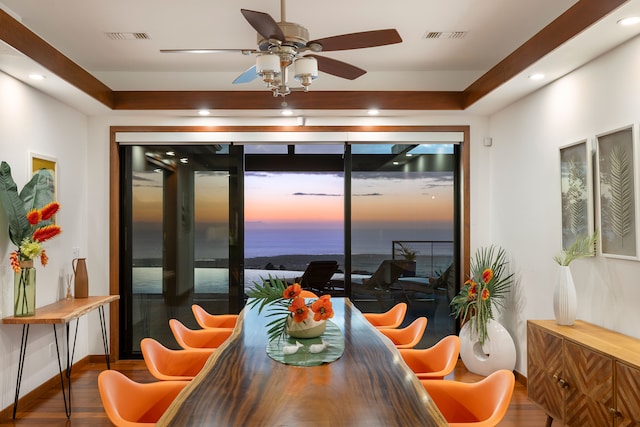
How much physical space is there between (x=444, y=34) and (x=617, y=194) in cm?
183

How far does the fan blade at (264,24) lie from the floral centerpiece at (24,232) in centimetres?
235

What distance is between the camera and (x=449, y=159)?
18.2 feet

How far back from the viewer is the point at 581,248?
354 cm

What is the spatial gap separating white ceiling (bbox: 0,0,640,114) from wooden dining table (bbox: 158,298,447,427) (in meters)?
2.17

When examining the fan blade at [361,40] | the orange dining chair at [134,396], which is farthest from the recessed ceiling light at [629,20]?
the orange dining chair at [134,396]

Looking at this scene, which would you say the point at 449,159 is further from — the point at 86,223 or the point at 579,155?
the point at 86,223

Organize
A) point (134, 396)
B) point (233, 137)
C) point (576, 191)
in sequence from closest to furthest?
1. point (134, 396)
2. point (576, 191)
3. point (233, 137)

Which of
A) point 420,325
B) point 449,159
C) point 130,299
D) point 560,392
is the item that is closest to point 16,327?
point 130,299

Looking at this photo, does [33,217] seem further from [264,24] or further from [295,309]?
[264,24]

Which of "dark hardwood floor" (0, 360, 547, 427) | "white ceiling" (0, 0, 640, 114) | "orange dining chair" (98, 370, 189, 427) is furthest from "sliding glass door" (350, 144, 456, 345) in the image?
"orange dining chair" (98, 370, 189, 427)

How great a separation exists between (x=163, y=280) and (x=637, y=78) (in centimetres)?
460

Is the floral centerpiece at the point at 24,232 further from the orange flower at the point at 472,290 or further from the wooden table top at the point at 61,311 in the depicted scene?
the orange flower at the point at 472,290

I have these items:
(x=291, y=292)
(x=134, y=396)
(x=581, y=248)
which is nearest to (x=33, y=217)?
(x=134, y=396)

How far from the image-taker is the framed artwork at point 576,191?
3.49 metres
